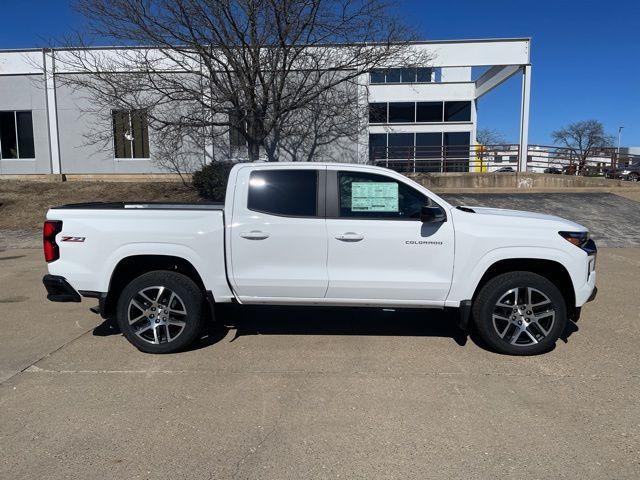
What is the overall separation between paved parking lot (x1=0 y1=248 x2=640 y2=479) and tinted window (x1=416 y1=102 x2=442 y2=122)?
27641mm

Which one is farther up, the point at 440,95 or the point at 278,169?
the point at 440,95

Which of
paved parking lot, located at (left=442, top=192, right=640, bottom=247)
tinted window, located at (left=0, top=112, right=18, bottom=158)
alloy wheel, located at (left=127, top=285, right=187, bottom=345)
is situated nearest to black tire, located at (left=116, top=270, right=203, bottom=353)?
alloy wheel, located at (left=127, top=285, right=187, bottom=345)

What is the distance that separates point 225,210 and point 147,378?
5.48 ft

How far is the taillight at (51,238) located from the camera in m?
4.85

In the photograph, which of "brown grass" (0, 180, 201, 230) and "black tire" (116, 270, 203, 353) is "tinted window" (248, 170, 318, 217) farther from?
"brown grass" (0, 180, 201, 230)

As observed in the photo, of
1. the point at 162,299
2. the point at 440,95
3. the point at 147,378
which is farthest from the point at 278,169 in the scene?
the point at 440,95

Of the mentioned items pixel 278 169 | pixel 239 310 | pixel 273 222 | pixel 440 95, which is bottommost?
pixel 239 310

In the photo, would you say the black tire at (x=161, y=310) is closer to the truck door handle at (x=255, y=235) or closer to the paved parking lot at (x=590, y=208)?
the truck door handle at (x=255, y=235)

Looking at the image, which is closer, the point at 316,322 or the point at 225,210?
the point at 225,210

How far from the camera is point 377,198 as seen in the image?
15.9ft

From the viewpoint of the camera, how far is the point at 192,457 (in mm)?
3117

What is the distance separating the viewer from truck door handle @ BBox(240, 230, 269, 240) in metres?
4.76

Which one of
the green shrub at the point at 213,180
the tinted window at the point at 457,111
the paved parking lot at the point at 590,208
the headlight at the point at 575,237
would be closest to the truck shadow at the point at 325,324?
the headlight at the point at 575,237

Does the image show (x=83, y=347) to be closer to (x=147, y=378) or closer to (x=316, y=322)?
(x=147, y=378)
